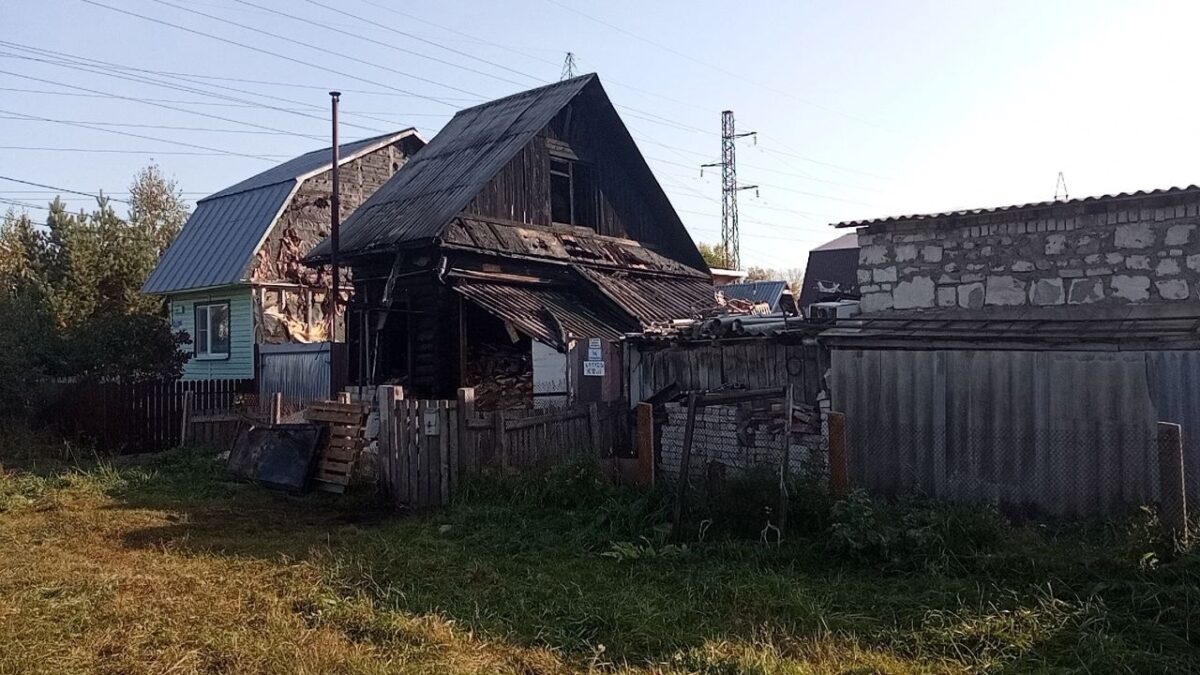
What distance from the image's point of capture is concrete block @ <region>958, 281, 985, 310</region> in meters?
9.14

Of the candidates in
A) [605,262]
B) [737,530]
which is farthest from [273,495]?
[605,262]

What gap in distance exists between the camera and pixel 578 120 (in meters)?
18.7

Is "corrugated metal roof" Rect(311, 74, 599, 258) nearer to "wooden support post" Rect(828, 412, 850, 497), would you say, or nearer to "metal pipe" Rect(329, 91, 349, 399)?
"metal pipe" Rect(329, 91, 349, 399)

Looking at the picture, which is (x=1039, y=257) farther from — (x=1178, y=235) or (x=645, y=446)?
(x=645, y=446)

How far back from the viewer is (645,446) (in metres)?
8.59

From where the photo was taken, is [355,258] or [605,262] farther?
[605,262]

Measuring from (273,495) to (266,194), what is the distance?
14.5 m

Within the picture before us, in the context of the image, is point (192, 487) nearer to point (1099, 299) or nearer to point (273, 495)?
point (273, 495)

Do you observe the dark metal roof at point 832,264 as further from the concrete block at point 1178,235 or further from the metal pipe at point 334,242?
the concrete block at point 1178,235

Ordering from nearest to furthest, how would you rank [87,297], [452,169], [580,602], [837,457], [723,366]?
[580,602] < [837,457] < [723,366] < [452,169] < [87,297]

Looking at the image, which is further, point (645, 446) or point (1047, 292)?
point (1047, 292)

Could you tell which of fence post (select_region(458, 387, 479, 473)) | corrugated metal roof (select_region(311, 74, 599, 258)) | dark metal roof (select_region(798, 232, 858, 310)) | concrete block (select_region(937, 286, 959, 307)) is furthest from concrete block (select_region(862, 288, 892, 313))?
dark metal roof (select_region(798, 232, 858, 310))

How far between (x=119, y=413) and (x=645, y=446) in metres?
10.8

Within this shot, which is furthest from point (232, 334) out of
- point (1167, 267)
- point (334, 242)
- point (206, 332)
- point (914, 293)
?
point (1167, 267)
